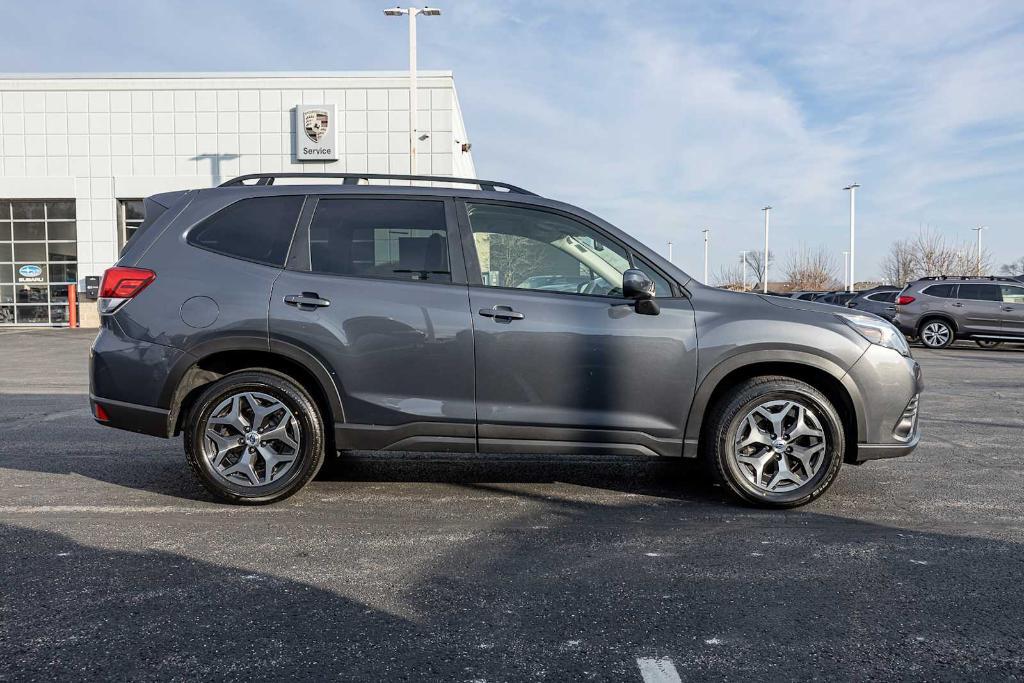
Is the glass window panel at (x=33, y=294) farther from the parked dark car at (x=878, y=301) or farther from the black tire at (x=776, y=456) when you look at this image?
the black tire at (x=776, y=456)

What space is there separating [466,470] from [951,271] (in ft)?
200

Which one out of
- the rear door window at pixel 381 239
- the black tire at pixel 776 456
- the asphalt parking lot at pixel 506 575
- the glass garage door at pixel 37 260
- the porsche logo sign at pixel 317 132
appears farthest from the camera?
the glass garage door at pixel 37 260

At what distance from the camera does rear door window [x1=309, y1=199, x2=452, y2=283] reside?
15.8 ft

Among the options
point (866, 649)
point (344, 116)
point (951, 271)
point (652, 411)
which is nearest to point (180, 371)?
point (652, 411)

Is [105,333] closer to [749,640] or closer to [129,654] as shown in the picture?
[129,654]

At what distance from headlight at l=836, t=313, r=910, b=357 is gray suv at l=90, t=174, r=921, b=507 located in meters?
0.01

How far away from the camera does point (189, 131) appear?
27000 millimetres

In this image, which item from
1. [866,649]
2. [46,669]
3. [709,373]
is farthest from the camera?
[709,373]

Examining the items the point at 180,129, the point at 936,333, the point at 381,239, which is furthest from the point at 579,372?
the point at 180,129

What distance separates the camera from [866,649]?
9.68 feet

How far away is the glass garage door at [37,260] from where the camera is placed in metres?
27.6

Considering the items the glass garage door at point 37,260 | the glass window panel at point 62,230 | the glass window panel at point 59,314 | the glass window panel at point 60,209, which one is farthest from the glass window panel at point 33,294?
the glass window panel at point 60,209

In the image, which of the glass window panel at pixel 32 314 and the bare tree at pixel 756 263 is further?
the bare tree at pixel 756 263

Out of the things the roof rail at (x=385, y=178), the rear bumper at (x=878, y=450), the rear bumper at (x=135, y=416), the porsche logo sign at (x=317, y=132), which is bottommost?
the rear bumper at (x=878, y=450)
